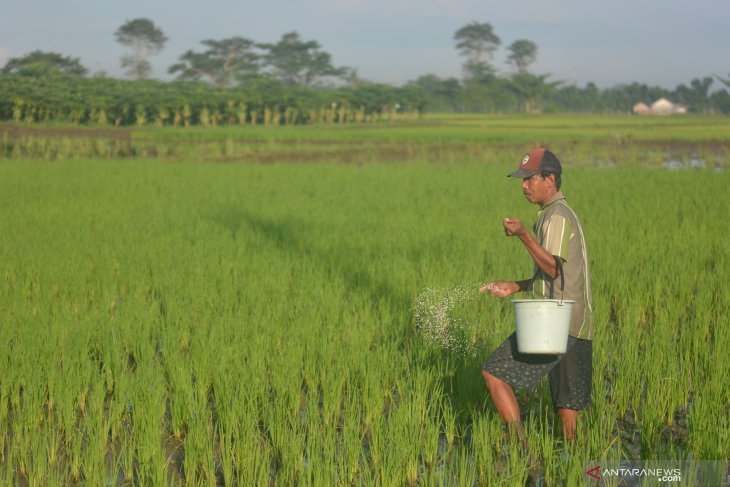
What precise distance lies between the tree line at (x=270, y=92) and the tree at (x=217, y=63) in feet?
0.29

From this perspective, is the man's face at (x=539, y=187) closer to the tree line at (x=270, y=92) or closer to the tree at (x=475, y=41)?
the tree line at (x=270, y=92)

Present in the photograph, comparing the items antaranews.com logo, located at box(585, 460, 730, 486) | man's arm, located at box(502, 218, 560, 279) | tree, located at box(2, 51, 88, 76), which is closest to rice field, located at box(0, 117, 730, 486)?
antaranews.com logo, located at box(585, 460, 730, 486)

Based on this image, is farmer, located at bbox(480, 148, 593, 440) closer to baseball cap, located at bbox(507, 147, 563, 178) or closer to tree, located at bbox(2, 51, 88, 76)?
baseball cap, located at bbox(507, 147, 563, 178)

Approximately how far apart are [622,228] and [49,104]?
94.4 ft

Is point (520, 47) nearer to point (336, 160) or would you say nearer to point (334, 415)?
point (336, 160)

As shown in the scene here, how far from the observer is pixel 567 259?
303 cm

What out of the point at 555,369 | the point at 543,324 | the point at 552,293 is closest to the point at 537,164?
the point at 552,293

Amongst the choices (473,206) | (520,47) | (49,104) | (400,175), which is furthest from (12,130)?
(520,47)

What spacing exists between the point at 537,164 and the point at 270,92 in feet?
152

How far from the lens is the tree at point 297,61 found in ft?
275

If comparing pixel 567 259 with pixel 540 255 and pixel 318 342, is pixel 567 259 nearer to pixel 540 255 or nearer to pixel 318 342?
pixel 540 255

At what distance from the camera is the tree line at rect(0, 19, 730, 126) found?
3625 centimetres

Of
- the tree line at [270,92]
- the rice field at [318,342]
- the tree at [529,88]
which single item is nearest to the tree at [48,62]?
the tree line at [270,92]

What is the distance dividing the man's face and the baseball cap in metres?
0.03
